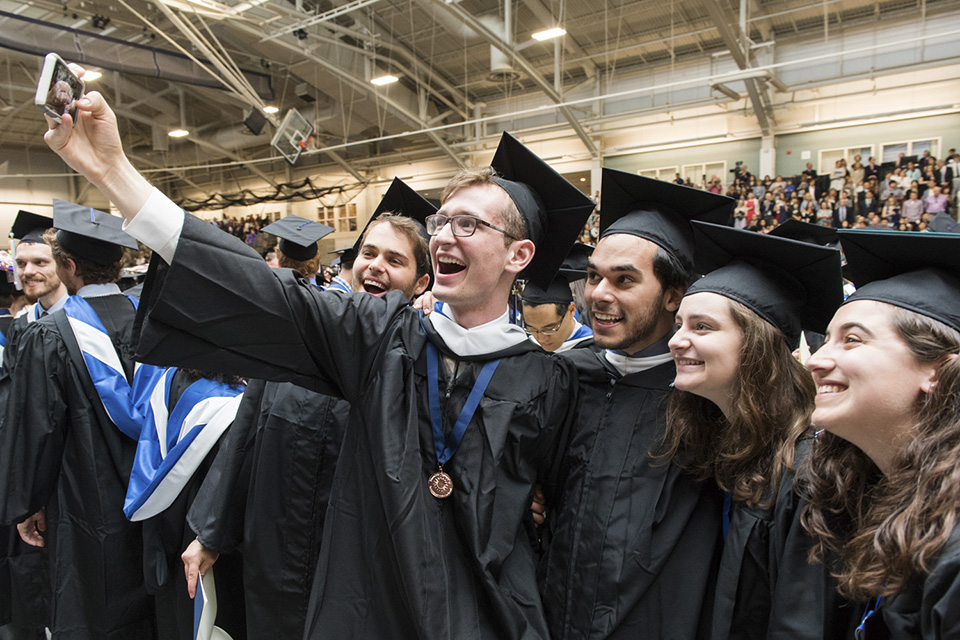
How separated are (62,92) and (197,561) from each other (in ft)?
4.84

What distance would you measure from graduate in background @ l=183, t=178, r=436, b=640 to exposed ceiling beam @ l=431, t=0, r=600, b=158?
11.6m

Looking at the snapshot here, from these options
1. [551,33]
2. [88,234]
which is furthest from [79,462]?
[551,33]

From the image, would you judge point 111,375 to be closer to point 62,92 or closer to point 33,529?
point 33,529

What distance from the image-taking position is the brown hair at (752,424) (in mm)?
1570

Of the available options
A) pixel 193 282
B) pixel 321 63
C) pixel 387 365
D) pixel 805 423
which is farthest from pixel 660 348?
pixel 321 63

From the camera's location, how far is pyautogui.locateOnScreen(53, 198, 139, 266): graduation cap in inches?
112

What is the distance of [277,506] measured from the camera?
6.46ft

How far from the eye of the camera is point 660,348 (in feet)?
6.11

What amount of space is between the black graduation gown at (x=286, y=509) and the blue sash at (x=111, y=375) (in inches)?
37.2

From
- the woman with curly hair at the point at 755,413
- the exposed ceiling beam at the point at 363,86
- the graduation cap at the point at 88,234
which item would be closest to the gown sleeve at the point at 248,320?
the woman with curly hair at the point at 755,413

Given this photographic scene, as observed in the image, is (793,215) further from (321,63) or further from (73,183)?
(73,183)

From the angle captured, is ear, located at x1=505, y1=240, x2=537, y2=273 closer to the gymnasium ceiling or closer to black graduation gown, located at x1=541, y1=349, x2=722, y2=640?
black graduation gown, located at x1=541, y1=349, x2=722, y2=640

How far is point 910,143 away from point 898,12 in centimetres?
263

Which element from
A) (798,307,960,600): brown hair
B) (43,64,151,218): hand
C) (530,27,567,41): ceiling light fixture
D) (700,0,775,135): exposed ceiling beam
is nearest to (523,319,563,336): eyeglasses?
(798,307,960,600): brown hair
